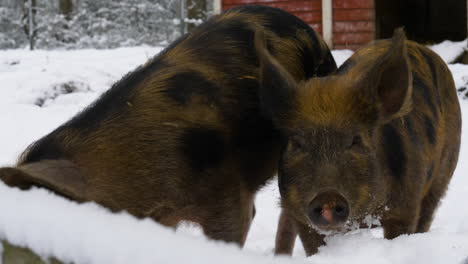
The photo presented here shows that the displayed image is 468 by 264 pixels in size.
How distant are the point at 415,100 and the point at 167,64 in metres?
1.36

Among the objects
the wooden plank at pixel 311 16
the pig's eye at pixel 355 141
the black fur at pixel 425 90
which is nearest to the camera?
the pig's eye at pixel 355 141

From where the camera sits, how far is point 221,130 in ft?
11.0

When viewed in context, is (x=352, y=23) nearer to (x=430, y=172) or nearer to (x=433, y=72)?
(x=433, y=72)

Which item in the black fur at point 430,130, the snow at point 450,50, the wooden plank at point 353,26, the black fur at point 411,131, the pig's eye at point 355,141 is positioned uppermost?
the pig's eye at point 355,141

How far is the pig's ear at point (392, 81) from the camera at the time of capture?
9.89ft

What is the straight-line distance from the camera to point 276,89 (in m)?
3.18

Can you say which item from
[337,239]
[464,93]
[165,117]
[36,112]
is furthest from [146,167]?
[464,93]

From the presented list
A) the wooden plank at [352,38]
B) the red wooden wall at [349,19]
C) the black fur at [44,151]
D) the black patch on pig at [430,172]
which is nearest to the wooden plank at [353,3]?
the red wooden wall at [349,19]

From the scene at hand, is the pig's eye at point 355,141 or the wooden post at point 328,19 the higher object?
the pig's eye at point 355,141

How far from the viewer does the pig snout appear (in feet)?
8.59

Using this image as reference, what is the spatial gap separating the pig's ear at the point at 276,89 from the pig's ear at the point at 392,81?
1.16 feet

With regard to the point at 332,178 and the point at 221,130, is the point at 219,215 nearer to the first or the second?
the point at 221,130

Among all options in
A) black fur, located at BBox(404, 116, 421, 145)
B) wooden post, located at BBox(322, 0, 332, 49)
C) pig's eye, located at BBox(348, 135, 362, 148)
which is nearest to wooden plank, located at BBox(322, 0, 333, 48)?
wooden post, located at BBox(322, 0, 332, 49)

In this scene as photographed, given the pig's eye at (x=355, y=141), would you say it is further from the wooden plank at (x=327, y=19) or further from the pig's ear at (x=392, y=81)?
the wooden plank at (x=327, y=19)
